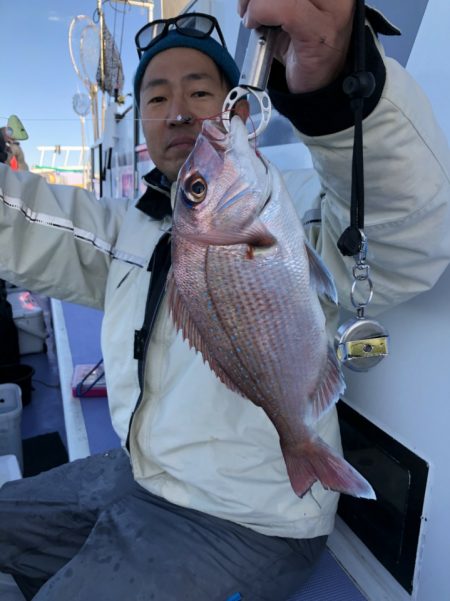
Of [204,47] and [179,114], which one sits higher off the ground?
[204,47]

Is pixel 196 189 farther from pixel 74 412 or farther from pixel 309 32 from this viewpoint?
pixel 74 412

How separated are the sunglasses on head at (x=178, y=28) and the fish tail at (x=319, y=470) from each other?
5.55ft

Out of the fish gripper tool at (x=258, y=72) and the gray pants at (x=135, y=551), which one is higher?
the fish gripper tool at (x=258, y=72)

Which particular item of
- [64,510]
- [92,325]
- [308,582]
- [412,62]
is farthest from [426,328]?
[92,325]

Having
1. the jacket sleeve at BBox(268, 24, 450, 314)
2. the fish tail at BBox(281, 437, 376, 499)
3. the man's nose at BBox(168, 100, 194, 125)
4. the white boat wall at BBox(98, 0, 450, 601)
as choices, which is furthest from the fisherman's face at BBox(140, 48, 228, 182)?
the fish tail at BBox(281, 437, 376, 499)

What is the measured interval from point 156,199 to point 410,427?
132 centimetres

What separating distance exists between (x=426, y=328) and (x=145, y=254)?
1063mm

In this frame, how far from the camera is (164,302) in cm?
158

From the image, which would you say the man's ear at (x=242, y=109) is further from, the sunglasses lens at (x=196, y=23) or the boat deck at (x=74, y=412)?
the boat deck at (x=74, y=412)

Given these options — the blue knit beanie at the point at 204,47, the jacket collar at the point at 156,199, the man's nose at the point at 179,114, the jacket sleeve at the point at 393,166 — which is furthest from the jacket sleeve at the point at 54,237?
the jacket sleeve at the point at 393,166

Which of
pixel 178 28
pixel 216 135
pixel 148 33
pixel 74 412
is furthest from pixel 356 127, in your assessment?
pixel 74 412

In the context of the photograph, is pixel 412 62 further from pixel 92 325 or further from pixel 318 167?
pixel 92 325

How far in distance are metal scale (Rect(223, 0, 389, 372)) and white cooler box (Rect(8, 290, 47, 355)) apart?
4.40 m

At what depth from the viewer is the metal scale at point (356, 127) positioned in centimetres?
77
